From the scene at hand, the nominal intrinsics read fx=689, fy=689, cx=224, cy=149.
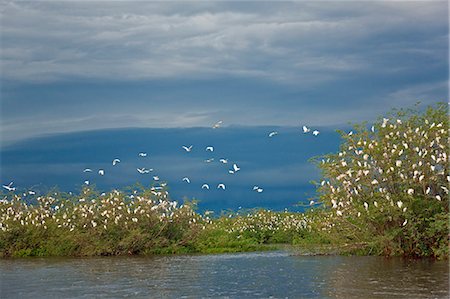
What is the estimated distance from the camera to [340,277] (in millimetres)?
14609

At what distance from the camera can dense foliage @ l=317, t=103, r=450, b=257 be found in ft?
56.4

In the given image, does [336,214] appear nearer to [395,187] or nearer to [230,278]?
[395,187]

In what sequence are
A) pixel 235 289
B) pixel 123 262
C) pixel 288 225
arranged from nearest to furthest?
pixel 235 289 < pixel 123 262 < pixel 288 225

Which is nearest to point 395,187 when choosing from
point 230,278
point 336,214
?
point 336,214

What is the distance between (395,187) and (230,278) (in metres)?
5.21

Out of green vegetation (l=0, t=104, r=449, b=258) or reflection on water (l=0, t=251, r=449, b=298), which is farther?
green vegetation (l=0, t=104, r=449, b=258)

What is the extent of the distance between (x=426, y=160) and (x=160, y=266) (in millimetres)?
7418

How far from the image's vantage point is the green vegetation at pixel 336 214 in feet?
56.9

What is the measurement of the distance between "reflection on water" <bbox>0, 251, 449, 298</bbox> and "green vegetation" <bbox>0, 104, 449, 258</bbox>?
0.76 meters

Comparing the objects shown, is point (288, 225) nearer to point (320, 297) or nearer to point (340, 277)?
point (340, 277)

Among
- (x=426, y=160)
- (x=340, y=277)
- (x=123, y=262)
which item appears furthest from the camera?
(x=123, y=262)

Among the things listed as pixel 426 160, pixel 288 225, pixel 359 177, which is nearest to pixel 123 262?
pixel 359 177

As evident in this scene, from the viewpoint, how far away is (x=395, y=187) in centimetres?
1767

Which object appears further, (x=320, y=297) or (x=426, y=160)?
(x=426, y=160)
